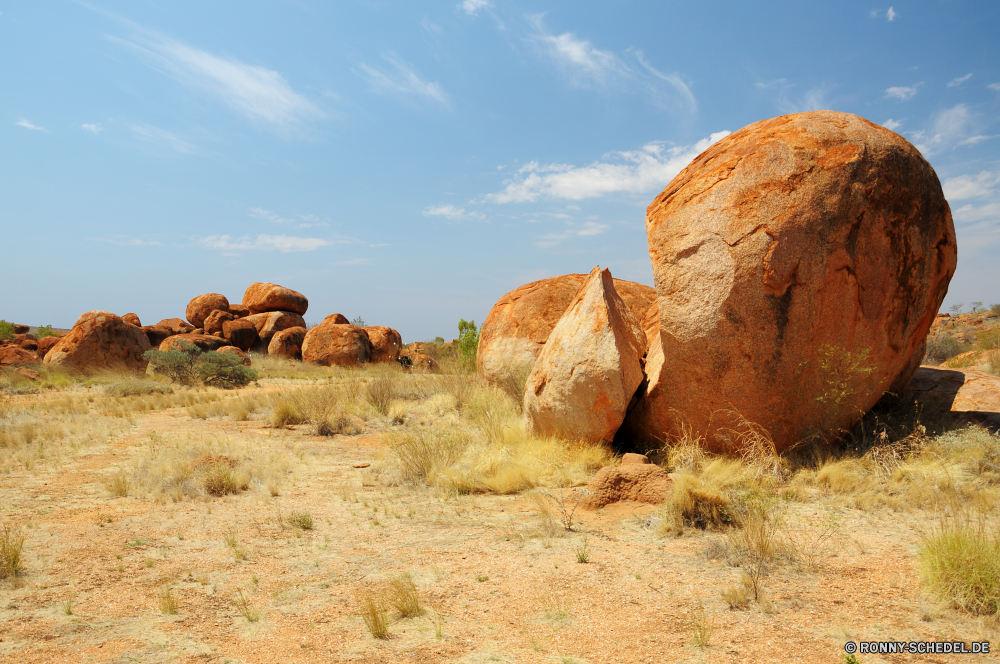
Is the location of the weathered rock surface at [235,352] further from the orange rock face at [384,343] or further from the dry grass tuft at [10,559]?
the dry grass tuft at [10,559]

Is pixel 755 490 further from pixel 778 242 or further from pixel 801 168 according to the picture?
pixel 801 168

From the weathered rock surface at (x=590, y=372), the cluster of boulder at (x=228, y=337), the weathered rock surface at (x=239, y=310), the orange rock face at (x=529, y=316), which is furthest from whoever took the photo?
the weathered rock surface at (x=239, y=310)

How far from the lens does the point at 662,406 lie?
242 inches

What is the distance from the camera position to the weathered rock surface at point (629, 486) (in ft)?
17.0

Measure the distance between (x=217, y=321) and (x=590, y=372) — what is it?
2276 centimetres

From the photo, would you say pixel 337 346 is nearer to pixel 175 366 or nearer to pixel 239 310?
pixel 175 366

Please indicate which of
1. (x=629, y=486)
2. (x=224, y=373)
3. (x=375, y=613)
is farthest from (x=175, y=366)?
(x=375, y=613)

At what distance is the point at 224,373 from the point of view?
1684cm

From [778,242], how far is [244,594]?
5.27 meters

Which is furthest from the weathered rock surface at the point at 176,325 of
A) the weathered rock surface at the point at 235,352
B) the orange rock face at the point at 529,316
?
the orange rock face at the point at 529,316

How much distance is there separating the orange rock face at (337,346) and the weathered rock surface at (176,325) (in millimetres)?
6897

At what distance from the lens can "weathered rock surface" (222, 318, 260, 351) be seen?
2362cm

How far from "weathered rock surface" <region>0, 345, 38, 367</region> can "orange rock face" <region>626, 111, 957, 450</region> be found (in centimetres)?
2132

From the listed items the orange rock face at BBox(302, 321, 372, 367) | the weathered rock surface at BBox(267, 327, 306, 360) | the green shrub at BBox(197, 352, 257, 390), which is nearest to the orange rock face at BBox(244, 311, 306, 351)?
the weathered rock surface at BBox(267, 327, 306, 360)
